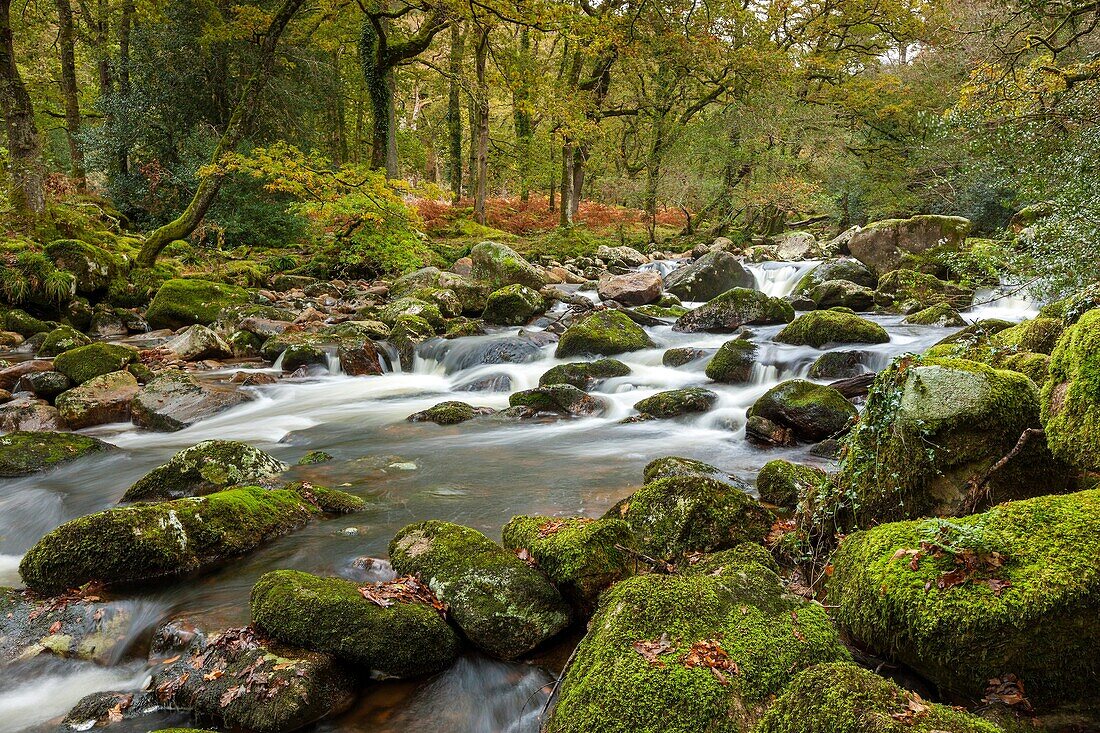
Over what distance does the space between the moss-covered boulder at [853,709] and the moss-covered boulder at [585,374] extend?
798 cm

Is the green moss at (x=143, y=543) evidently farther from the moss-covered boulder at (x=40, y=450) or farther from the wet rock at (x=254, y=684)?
the moss-covered boulder at (x=40, y=450)

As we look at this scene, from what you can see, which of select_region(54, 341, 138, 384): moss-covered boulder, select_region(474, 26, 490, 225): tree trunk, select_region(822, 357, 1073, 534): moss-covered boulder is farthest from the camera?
select_region(474, 26, 490, 225): tree trunk

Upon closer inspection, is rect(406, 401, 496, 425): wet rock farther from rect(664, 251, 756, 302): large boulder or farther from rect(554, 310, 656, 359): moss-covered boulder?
rect(664, 251, 756, 302): large boulder

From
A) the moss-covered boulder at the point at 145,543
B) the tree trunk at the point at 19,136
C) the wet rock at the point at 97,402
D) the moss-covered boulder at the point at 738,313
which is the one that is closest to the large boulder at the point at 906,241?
the moss-covered boulder at the point at 738,313

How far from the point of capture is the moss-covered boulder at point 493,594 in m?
3.25

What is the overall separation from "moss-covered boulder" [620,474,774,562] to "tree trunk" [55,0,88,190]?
23.6m

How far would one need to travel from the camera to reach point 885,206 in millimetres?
20641

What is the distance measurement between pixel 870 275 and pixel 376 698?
16095mm

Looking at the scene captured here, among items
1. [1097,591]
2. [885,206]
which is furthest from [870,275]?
[1097,591]

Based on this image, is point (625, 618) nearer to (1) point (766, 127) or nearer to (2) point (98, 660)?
(2) point (98, 660)

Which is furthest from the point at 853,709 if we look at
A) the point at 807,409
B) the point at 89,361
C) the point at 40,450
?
the point at 89,361

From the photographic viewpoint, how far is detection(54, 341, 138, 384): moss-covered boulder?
8.99 meters

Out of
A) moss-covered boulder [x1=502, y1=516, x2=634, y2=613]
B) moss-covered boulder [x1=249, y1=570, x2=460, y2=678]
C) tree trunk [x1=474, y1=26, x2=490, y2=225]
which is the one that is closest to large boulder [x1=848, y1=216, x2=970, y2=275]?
tree trunk [x1=474, y1=26, x2=490, y2=225]

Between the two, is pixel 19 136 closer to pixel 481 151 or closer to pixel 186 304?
pixel 186 304
